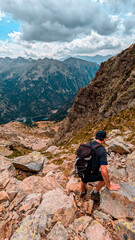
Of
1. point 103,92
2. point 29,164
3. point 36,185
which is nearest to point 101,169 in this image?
point 36,185

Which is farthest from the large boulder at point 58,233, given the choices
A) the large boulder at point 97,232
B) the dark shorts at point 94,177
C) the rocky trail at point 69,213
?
the dark shorts at point 94,177

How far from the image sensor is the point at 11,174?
1063cm

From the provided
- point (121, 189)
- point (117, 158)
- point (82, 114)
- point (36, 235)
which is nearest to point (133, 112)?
point (117, 158)

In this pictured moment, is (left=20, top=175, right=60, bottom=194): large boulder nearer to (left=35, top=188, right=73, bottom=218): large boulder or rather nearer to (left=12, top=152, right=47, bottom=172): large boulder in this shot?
(left=35, top=188, right=73, bottom=218): large boulder

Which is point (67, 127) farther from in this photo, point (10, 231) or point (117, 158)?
point (10, 231)

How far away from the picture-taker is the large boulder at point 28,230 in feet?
17.0

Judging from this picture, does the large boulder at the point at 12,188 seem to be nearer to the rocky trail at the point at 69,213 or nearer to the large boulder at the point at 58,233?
the rocky trail at the point at 69,213

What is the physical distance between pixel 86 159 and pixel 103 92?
4075 centimetres

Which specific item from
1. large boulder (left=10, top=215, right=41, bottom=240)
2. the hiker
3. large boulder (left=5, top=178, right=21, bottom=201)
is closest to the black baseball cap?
the hiker

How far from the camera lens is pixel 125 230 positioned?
14.2 ft

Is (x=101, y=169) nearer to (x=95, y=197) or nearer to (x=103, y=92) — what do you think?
(x=95, y=197)

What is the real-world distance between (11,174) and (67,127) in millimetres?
39723

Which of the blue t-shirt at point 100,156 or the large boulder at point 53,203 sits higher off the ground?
the blue t-shirt at point 100,156

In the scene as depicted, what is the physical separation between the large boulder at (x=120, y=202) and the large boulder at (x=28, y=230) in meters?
3.05
